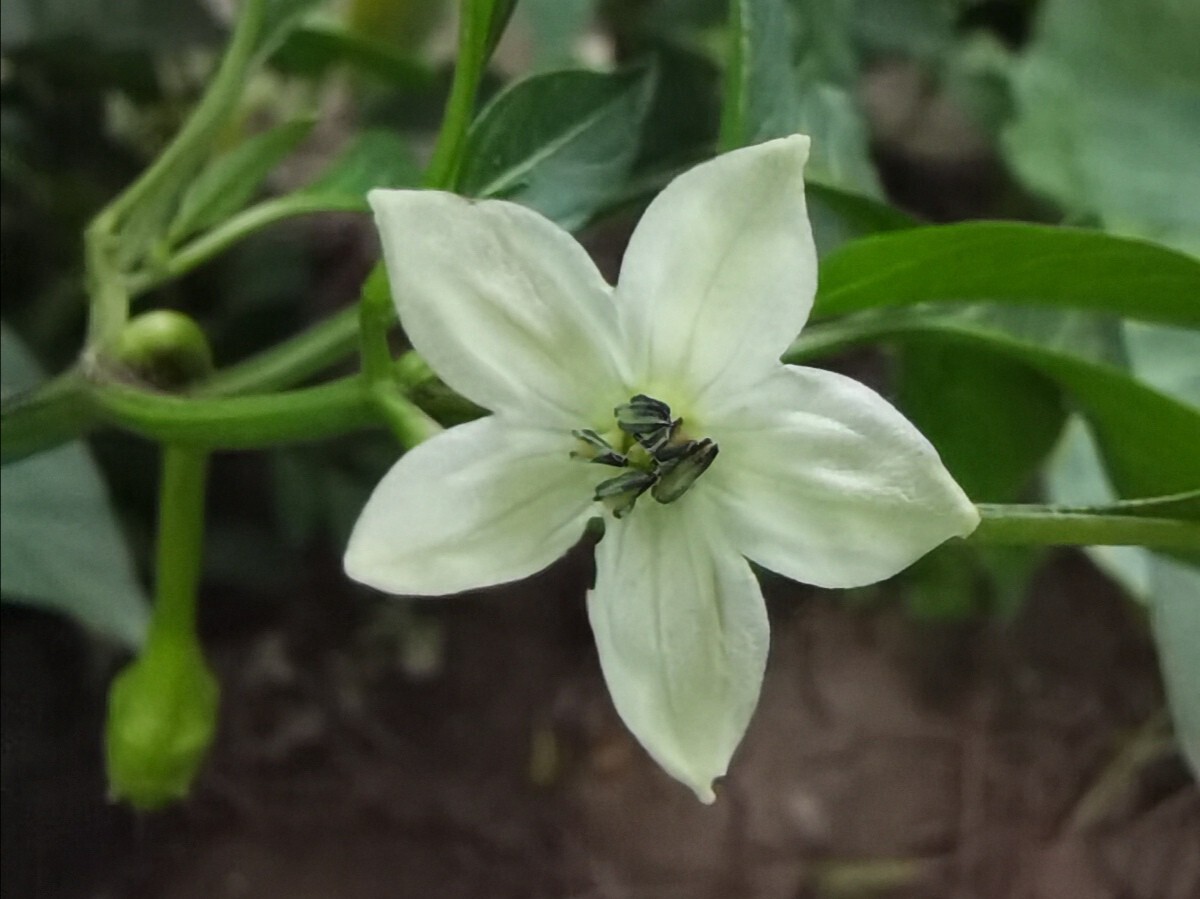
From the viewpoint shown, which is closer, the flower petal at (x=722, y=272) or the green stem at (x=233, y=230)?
the flower petal at (x=722, y=272)

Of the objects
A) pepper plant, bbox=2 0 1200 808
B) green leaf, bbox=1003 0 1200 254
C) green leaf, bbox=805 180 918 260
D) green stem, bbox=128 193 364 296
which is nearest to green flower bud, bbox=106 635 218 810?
pepper plant, bbox=2 0 1200 808

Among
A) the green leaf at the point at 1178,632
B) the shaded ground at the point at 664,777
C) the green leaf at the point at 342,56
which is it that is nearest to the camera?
the green leaf at the point at 1178,632

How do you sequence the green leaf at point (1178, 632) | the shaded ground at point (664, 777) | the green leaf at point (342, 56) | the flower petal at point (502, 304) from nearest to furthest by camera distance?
the flower petal at point (502, 304)
the green leaf at point (1178, 632)
the green leaf at point (342, 56)
the shaded ground at point (664, 777)

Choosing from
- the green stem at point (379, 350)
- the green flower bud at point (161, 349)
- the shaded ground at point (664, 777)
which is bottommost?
the shaded ground at point (664, 777)

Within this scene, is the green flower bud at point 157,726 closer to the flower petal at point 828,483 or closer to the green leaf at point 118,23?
the flower petal at point 828,483

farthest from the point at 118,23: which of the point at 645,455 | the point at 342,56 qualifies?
the point at 645,455

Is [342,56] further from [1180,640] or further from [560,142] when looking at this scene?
[1180,640]

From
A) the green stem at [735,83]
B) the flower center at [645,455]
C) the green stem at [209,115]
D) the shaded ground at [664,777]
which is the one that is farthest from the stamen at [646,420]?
the shaded ground at [664,777]

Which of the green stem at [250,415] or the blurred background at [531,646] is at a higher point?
the green stem at [250,415]

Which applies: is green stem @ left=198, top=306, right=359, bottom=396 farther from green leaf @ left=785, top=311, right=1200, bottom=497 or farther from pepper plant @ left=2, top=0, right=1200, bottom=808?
green leaf @ left=785, top=311, right=1200, bottom=497
